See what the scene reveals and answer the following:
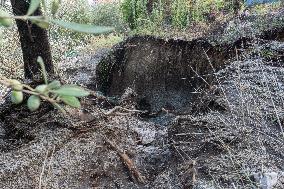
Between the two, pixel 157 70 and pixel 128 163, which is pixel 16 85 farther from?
pixel 157 70

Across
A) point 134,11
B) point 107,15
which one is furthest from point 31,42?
point 107,15

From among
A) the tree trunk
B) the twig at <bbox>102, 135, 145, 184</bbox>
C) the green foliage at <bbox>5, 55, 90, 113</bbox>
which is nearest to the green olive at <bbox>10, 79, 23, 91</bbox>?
the green foliage at <bbox>5, 55, 90, 113</bbox>

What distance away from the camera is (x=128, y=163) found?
3402 mm

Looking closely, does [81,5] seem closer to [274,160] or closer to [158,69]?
[158,69]

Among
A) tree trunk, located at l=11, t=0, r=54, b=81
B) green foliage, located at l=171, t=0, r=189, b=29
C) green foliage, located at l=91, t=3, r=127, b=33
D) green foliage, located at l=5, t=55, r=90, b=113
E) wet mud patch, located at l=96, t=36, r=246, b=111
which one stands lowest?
green foliage, located at l=91, t=3, r=127, b=33

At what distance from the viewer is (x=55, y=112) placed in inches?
143

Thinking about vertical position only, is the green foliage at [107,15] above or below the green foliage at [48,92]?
below

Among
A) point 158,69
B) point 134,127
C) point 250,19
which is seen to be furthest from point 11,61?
point 134,127

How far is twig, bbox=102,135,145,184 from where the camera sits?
3.35m

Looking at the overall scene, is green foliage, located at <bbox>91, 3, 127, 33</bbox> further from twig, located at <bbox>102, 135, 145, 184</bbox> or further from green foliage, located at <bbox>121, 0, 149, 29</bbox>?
twig, located at <bbox>102, 135, 145, 184</bbox>

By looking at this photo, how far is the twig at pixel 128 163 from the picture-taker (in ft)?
11.0

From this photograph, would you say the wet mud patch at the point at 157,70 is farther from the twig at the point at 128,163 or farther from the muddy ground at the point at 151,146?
the twig at the point at 128,163

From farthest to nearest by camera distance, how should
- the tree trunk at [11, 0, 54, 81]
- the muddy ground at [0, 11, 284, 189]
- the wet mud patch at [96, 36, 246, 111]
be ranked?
1. the wet mud patch at [96, 36, 246, 111]
2. the tree trunk at [11, 0, 54, 81]
3. the muddy ground at [0, 11, 284, 189]

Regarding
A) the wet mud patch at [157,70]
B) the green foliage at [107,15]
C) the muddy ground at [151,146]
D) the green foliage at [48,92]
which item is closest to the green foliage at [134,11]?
the wet mud patch at [157,70]
